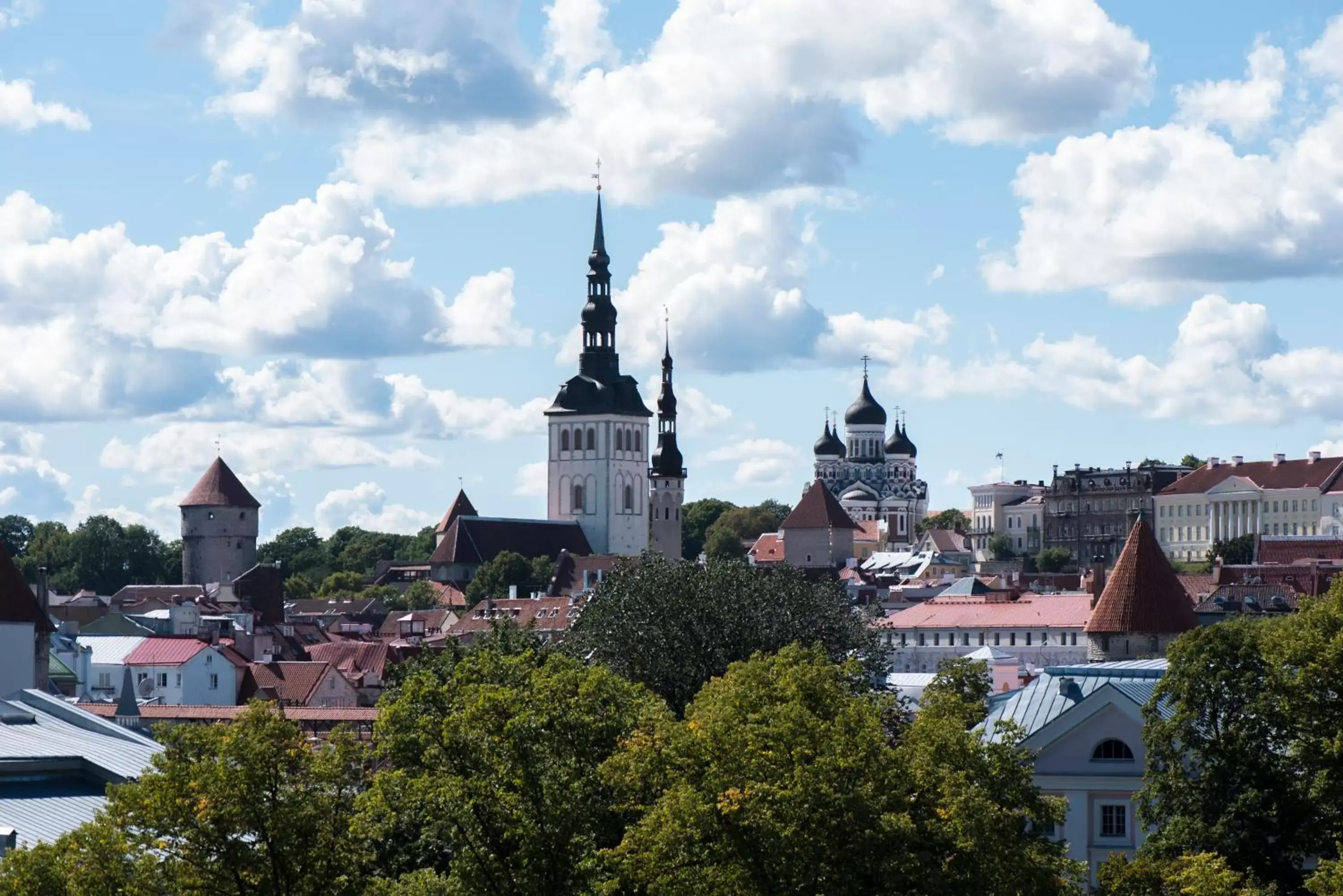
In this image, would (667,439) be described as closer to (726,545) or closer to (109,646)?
Answer: (726,545)

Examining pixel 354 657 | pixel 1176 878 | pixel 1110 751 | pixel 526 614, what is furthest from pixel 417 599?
pixel 1176 878

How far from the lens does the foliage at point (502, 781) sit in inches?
1217

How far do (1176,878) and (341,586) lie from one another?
→ 15443 centimetres

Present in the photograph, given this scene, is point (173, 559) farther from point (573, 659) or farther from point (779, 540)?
point (573, 659)

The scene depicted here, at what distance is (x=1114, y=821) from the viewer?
44.5 m

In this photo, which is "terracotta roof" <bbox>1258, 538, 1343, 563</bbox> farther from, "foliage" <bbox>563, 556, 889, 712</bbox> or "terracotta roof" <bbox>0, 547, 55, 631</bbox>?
"terracotta roof" <bbox>0, 547, 55, 631</bbox>

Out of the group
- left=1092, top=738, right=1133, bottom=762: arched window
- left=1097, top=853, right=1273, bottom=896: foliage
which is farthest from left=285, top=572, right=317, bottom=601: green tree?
left=1097, top=853, right=1273, bottom=896: foliage

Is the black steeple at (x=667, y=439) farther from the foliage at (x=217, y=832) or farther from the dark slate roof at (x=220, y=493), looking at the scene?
the foliage at (x=217, y=832)

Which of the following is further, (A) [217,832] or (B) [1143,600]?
(B) [1143,600]

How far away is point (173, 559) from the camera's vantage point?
187875 millimetres

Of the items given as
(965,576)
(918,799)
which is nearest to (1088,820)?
(918,799)

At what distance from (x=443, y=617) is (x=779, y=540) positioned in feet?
198

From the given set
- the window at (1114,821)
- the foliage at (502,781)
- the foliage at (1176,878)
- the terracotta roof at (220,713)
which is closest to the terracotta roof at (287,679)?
the terracotta roof at (220,713)

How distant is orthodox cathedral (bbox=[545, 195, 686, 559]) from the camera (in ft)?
589
